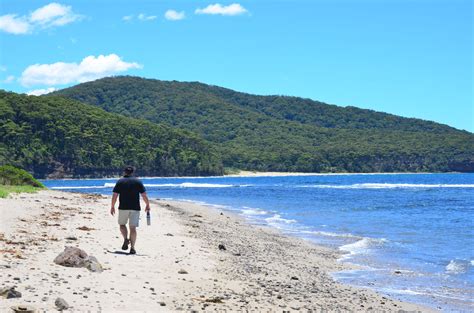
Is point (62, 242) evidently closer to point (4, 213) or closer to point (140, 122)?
point (4, 213)

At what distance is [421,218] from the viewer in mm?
35281

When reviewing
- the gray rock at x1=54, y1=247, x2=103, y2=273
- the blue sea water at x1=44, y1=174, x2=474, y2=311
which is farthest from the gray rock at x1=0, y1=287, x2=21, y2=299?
the blue sea water at x1=44, y1=174, x2=474, y2=311

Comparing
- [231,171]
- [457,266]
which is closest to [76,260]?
[457,266]

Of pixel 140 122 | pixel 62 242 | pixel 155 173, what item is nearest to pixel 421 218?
pixel 62 242

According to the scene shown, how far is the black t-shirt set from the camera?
542 inches

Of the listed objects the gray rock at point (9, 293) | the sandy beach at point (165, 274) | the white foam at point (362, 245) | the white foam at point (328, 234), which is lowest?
the white foam at point (328, 234)

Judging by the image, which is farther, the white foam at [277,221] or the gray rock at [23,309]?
the white foam at [277,221]

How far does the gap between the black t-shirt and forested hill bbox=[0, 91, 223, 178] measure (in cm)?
11123

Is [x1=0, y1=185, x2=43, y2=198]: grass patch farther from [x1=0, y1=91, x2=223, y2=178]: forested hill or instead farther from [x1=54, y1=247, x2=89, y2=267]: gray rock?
[x1=0, y1=91, x2=223, y2=178]: forested hill

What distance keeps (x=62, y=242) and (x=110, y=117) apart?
152m

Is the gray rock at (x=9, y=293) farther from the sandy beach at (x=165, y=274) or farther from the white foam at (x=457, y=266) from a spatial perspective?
the white foam at (x=457, y=266)

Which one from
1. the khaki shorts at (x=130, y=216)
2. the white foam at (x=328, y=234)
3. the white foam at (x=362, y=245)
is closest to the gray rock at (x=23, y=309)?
the khaki shorts at (x=130, y=216)

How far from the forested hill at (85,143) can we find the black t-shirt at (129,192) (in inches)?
4379

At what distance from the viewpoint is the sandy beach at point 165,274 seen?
9.19 metres
